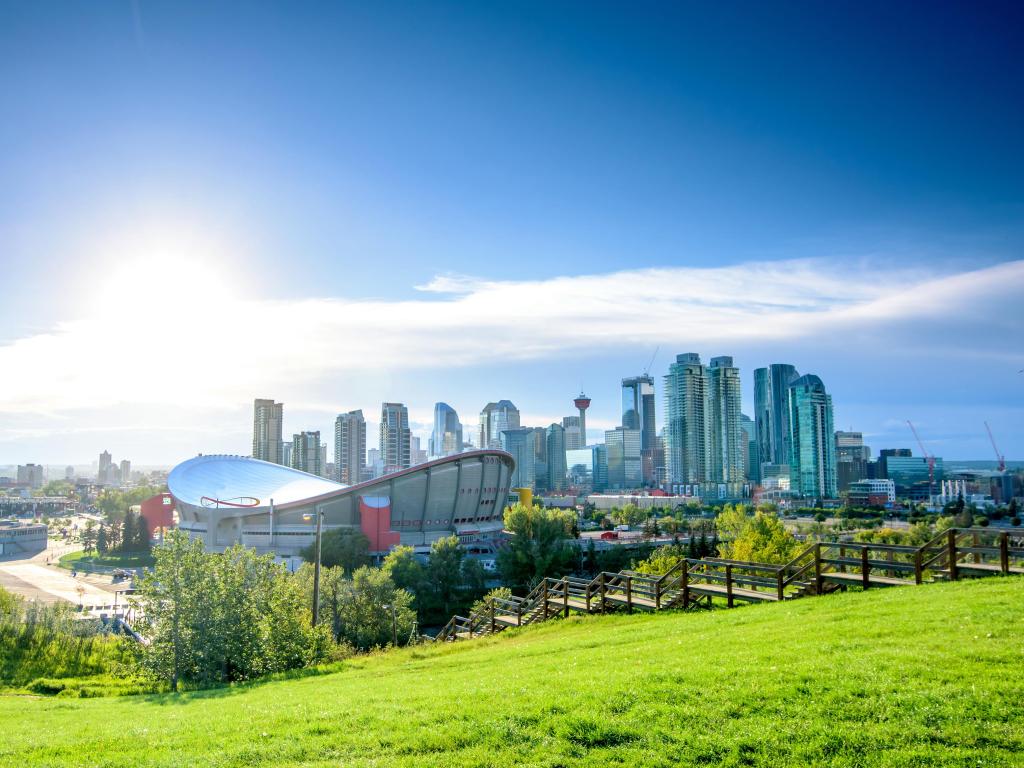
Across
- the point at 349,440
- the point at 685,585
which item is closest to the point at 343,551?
the point at 685,585

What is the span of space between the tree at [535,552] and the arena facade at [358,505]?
18.7 m

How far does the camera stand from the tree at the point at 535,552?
6288 centimetres

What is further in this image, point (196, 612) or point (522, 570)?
point (522, 570)

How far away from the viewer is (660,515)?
143750 mm

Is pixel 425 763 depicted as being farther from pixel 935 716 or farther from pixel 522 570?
pixel 522 570

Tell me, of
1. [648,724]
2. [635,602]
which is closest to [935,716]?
[648,724]

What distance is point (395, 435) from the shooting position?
184m

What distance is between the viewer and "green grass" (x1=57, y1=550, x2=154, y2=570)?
91.4 metres

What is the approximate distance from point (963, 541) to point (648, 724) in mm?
12002

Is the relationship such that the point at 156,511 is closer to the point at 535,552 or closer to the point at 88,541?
the point at 88,541

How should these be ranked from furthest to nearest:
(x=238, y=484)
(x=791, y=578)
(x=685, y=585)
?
(x=238, y=484)
(x=685, y=585)
(x=791, y=578)

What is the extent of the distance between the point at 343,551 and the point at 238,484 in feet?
105

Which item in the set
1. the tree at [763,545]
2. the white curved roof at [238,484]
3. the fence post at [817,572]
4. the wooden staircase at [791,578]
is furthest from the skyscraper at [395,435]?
the fence post at [817,572]

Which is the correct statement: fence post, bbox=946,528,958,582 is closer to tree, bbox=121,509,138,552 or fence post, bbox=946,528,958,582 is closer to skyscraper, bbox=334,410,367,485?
tree, bbox=121,509,138,552
